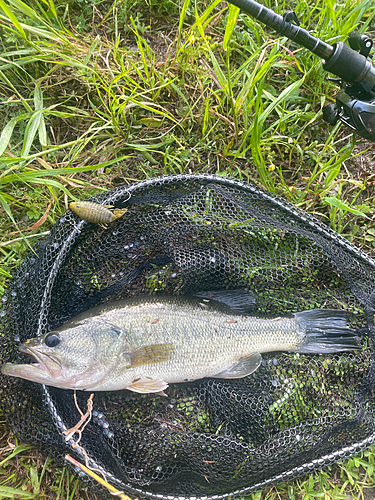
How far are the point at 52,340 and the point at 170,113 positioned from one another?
7.07 ft

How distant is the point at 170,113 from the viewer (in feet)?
9.68

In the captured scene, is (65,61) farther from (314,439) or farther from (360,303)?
(314,439)

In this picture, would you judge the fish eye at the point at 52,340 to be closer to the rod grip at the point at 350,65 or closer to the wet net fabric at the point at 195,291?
the wet net fabric at the point at 195,291

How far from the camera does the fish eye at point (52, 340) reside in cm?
212

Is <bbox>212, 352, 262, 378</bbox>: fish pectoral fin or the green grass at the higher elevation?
the green grass

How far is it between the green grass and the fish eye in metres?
0.85

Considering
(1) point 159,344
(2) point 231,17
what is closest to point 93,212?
(1) point 159,344

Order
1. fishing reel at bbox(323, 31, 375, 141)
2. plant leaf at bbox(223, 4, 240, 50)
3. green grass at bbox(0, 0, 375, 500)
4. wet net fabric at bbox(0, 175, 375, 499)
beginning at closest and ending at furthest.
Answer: fishing reel at bbox(323, 31, 375, 141) → wet net fabric at bbox(0, 175, 375, 499) → plant leaf at bbox(223, 4, 240, 50) → green grass at bbox(0, 0, 375, 500)

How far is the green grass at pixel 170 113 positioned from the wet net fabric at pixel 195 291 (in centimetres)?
48

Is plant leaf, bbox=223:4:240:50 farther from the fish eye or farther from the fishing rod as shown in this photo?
the fish eye

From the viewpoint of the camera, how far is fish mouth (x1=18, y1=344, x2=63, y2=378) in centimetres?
209

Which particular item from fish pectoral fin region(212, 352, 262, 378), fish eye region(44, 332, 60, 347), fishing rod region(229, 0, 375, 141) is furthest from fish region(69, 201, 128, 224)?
fishing rod region(229, 0, 375, 141)

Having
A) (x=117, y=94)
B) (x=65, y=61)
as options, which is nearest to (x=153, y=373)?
(x=117, y=94)

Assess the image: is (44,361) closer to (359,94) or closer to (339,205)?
(339,205)
